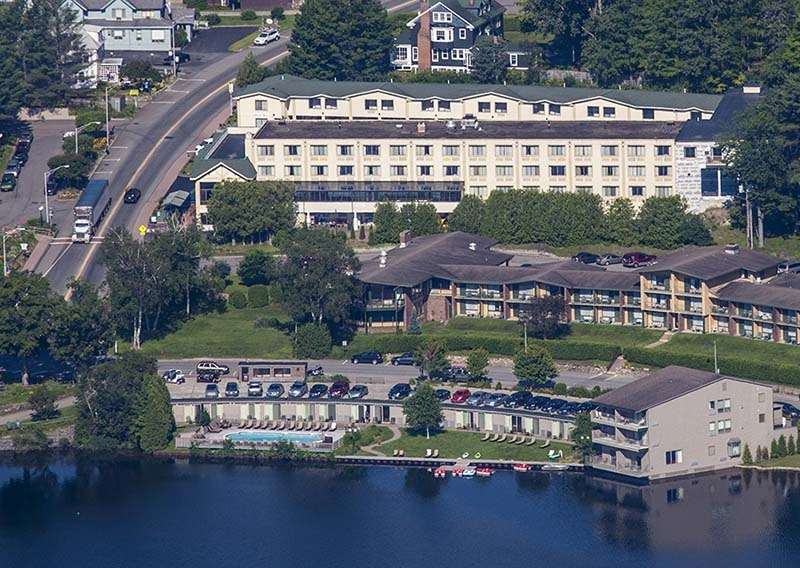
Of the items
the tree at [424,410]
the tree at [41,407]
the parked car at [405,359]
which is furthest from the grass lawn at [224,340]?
the tree at [424,410]

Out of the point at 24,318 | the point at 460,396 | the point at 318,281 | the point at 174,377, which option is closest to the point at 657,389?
the point at 460,396

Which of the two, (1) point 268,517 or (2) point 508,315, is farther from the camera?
(2) point 508,315

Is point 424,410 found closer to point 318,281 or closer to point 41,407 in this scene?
point 318,281

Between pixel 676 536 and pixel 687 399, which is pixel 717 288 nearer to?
pixel 687 399

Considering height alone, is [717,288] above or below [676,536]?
above

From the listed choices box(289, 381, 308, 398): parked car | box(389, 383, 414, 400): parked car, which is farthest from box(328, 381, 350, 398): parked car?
box(389, 383, 414, 400): parked car

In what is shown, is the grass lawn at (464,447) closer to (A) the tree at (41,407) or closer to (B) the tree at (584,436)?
(B) the tree at (584,436)

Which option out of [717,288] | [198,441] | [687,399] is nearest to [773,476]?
[687,399]
